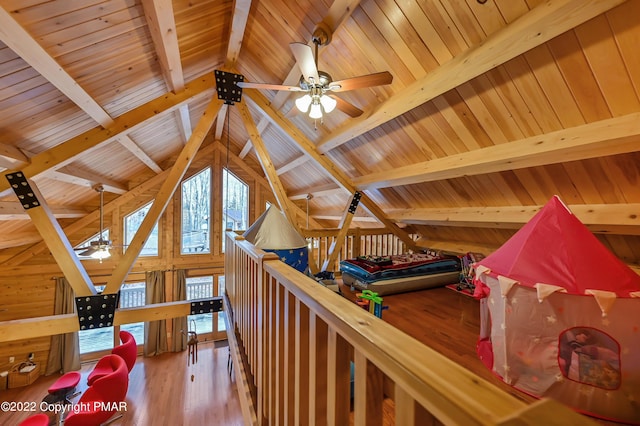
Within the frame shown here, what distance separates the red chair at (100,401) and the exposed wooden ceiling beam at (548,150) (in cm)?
520

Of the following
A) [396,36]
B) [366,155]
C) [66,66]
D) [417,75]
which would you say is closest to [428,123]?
[417,75]

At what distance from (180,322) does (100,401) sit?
295 cm

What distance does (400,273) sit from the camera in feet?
13.1

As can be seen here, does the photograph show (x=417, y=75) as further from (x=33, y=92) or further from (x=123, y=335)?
(x=123, y=335)

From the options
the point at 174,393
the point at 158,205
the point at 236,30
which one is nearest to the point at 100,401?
the point at 174,393

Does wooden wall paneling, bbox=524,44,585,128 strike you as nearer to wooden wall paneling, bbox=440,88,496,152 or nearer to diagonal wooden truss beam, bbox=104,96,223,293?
wooden wall paneling, bbox=440,88,496,152

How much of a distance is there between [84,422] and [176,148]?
5.09 meters

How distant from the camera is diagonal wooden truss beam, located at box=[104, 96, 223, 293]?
9.94 ft

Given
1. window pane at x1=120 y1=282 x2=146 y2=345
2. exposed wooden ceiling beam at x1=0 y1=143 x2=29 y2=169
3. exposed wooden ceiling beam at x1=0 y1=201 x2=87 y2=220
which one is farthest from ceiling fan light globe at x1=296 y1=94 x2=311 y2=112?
window pane at x1=120 y1=282 x2=146 y2=345

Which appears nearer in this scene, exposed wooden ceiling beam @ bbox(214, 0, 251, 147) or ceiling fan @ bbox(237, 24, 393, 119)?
ceiling fan @ bbox(237, 24, 393, 119)

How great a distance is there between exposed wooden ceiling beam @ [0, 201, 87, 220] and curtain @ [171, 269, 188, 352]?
8.09 feet

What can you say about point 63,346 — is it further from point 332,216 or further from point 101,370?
point 332,216

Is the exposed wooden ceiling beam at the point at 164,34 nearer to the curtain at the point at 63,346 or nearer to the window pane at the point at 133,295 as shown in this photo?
the window pane at the point at 133,295

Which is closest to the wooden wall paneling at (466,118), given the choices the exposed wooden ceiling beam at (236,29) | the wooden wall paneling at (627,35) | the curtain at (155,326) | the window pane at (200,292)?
the wooden wall paneling at (627,35)
